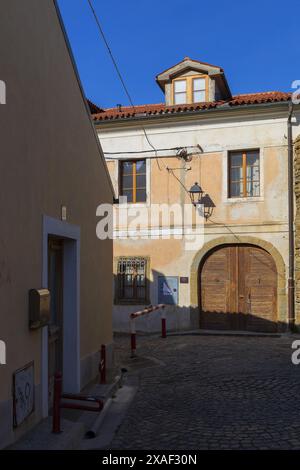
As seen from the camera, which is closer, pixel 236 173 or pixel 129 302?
pixel 236 173

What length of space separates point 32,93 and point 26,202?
3.93 feet

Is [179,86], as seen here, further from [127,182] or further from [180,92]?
[127,182]

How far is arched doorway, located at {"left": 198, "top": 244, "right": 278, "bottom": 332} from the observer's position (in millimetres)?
14227

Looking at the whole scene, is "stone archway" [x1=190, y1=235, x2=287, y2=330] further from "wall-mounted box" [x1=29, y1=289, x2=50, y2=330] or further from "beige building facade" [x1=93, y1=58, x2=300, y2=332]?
"wall-mounted box" [x1=29, y1=289, x2=50, y2=330]

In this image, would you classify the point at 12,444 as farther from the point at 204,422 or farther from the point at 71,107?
the point at 71,107

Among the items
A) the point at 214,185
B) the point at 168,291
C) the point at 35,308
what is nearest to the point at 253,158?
the point at 214,185

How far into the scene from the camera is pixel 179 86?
53.1 ft

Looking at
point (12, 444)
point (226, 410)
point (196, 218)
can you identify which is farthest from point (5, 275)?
point (196, 218)

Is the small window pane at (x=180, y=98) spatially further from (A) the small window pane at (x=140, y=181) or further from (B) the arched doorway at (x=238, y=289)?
(B) the arched doorway at (x=238, y=289)

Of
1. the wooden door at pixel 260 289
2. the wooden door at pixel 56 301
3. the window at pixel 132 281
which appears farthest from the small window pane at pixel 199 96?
the wooden door at pixel 56 301

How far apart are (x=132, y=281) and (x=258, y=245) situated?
12.5ft

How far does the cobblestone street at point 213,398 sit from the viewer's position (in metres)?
5.49

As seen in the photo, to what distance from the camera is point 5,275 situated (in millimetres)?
4645

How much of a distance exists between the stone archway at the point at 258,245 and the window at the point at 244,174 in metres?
1.28
